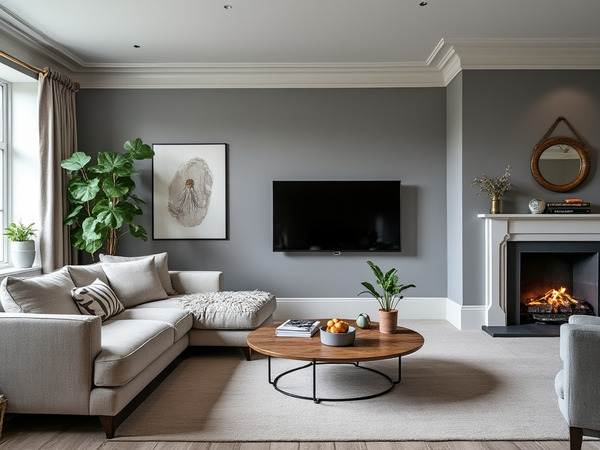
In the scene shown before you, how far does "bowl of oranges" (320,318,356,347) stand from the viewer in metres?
3.12

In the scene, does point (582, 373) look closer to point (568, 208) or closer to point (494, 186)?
point (494, 186)

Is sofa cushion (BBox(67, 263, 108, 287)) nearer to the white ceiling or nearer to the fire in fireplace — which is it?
the white ceiling

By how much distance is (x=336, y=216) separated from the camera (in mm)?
5551

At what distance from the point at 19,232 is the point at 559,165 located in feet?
17.2

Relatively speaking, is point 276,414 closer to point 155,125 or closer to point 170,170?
point 170,170

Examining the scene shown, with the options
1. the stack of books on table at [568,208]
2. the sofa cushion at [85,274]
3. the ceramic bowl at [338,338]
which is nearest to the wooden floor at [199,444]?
Answer: the ceramic bowl at [338,338]

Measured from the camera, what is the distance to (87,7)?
4.05 metres

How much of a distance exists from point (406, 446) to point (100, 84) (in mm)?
4973

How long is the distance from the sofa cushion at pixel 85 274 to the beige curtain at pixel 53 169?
0.99 m

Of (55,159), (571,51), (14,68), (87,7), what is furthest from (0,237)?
(571,51)

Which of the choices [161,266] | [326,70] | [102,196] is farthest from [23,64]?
[326,70]

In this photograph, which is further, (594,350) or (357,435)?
(357,435)

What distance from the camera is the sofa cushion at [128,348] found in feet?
8.46

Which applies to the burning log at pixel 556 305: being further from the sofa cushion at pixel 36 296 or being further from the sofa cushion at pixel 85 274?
the sofa cushion at pixel 36 296
